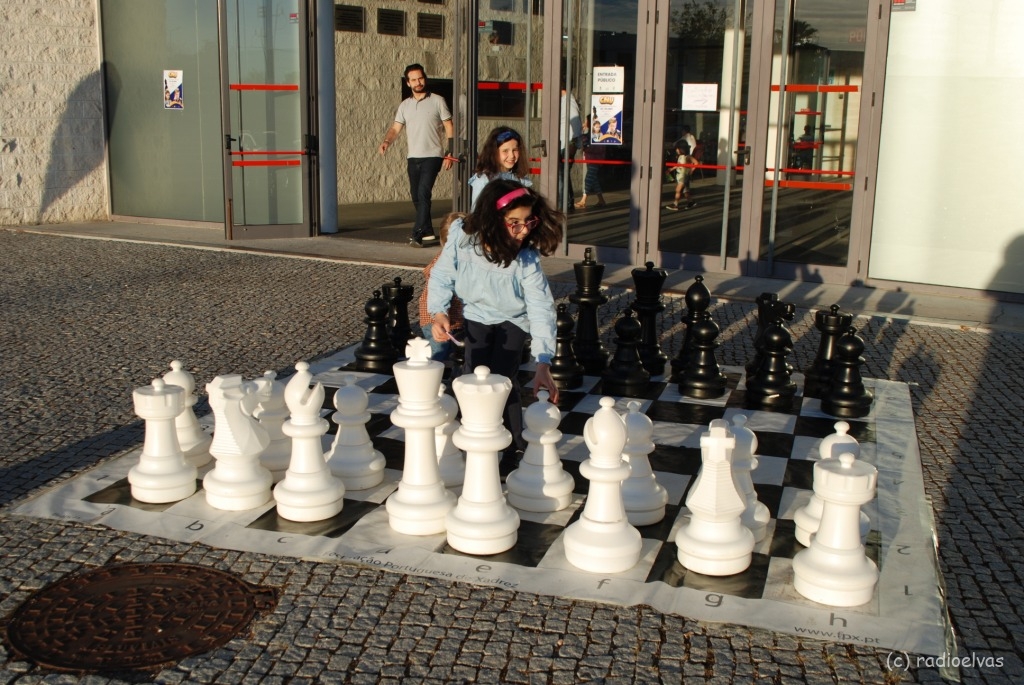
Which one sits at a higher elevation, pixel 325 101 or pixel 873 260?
pixel 325 101

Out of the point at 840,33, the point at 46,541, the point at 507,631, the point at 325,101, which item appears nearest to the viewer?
the point at 507,631

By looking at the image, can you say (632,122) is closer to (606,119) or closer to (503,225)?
(606,119)

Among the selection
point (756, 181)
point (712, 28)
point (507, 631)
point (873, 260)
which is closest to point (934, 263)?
point (873, 260)

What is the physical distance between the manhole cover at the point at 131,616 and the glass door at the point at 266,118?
747 cm

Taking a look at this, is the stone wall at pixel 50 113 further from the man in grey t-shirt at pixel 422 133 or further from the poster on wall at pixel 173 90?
the man in grey t-shirt at pixel 422 133

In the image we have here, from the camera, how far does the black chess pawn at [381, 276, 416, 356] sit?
18.9 feet

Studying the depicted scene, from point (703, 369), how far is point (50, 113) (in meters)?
8.84

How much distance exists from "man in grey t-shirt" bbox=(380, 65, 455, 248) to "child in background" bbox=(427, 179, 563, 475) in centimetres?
546

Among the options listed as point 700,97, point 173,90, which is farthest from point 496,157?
point 173,90

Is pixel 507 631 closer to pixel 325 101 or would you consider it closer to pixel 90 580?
pixel 90 580

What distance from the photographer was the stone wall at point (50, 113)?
11055 mm

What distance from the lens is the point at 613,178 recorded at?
30.6 ft

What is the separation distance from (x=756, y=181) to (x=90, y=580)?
21.9ft

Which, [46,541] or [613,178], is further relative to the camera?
[613,178]
